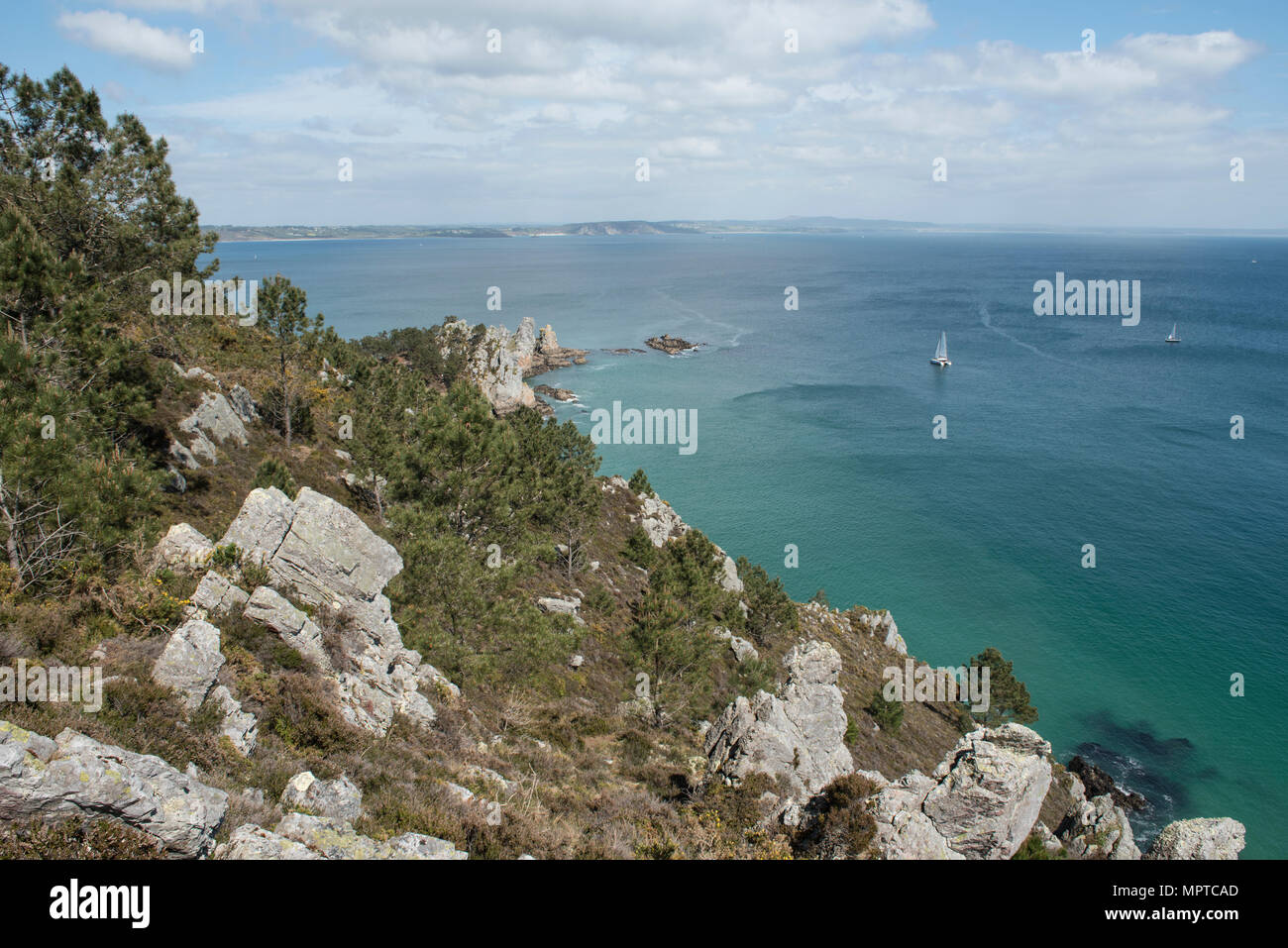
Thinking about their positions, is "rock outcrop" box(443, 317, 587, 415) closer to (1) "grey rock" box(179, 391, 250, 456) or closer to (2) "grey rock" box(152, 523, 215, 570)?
(1) "grey rock" box(179, 391, 250, 456)

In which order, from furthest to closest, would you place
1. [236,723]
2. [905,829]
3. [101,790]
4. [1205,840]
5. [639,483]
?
[639,483]
[1205,840]
[905,829]
[236,723]
[101,790]

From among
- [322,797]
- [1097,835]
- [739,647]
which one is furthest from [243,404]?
[1097,835]

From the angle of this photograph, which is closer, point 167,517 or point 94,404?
point 94,404

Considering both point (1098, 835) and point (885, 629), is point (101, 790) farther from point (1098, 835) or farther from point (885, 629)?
point (885, 629)
